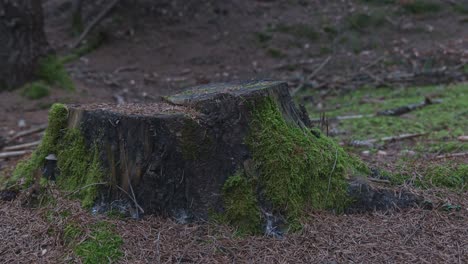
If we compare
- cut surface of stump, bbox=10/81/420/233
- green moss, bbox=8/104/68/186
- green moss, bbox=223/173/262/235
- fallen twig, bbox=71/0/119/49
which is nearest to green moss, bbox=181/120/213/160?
cut surface of stump, bbox=10/81/420/233

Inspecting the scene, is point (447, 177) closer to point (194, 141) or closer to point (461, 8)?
point (194, 141)

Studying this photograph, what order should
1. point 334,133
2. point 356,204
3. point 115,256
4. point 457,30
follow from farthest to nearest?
point 457,30 < point 334,133 < point 356,204 < point 115,256

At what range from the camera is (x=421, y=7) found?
1259 centimetres

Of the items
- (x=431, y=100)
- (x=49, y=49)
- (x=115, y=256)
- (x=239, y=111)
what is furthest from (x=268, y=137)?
(x=49, y=49)

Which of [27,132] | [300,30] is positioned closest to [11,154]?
[27,132]

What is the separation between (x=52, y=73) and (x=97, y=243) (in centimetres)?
643

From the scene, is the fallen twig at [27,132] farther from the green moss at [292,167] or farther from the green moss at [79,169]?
the green moss at [292,167]

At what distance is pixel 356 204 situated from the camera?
3344mm

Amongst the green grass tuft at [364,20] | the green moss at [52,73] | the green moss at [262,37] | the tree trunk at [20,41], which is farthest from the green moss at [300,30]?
the tree trunk at [20,41]

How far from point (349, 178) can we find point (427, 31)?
9401mm

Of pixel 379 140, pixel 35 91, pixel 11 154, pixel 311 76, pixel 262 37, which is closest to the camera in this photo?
pixel 379 140

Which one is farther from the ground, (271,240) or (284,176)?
(284,176)

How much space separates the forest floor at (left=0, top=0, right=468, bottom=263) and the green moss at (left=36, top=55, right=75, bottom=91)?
0.15 metres

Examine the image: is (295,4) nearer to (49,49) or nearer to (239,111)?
(49,49)
